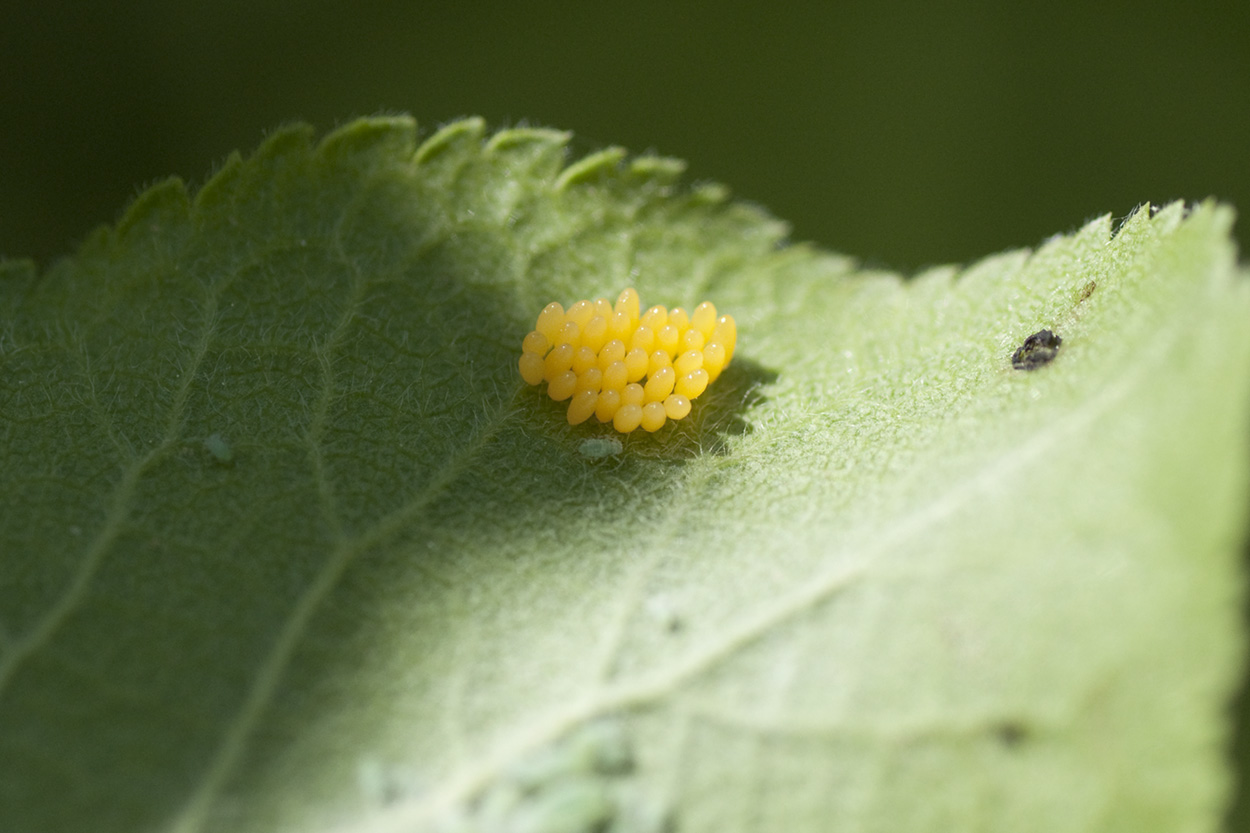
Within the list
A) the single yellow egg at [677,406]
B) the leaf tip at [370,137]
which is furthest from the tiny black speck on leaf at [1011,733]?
the leaf tip at [370,137]

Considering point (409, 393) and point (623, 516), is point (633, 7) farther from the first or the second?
point (623, 516)

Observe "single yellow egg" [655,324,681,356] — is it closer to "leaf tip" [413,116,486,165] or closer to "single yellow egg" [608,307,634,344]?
"single yellow egg" [608,307,634,344]

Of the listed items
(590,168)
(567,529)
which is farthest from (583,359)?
(590,168)

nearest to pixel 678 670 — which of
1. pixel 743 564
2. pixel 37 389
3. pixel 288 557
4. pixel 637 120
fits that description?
pixel 743 564

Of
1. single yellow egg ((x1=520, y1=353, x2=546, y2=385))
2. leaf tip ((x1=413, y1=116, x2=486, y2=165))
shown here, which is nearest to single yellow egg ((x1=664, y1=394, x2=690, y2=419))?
single yellow egg ((x1=520, y1=353, x2=546, y2=385))

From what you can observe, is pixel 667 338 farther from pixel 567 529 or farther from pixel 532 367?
pixel 567 529

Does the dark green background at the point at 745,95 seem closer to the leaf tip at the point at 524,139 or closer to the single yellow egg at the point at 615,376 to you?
the leaf tip at the point at 524,139
